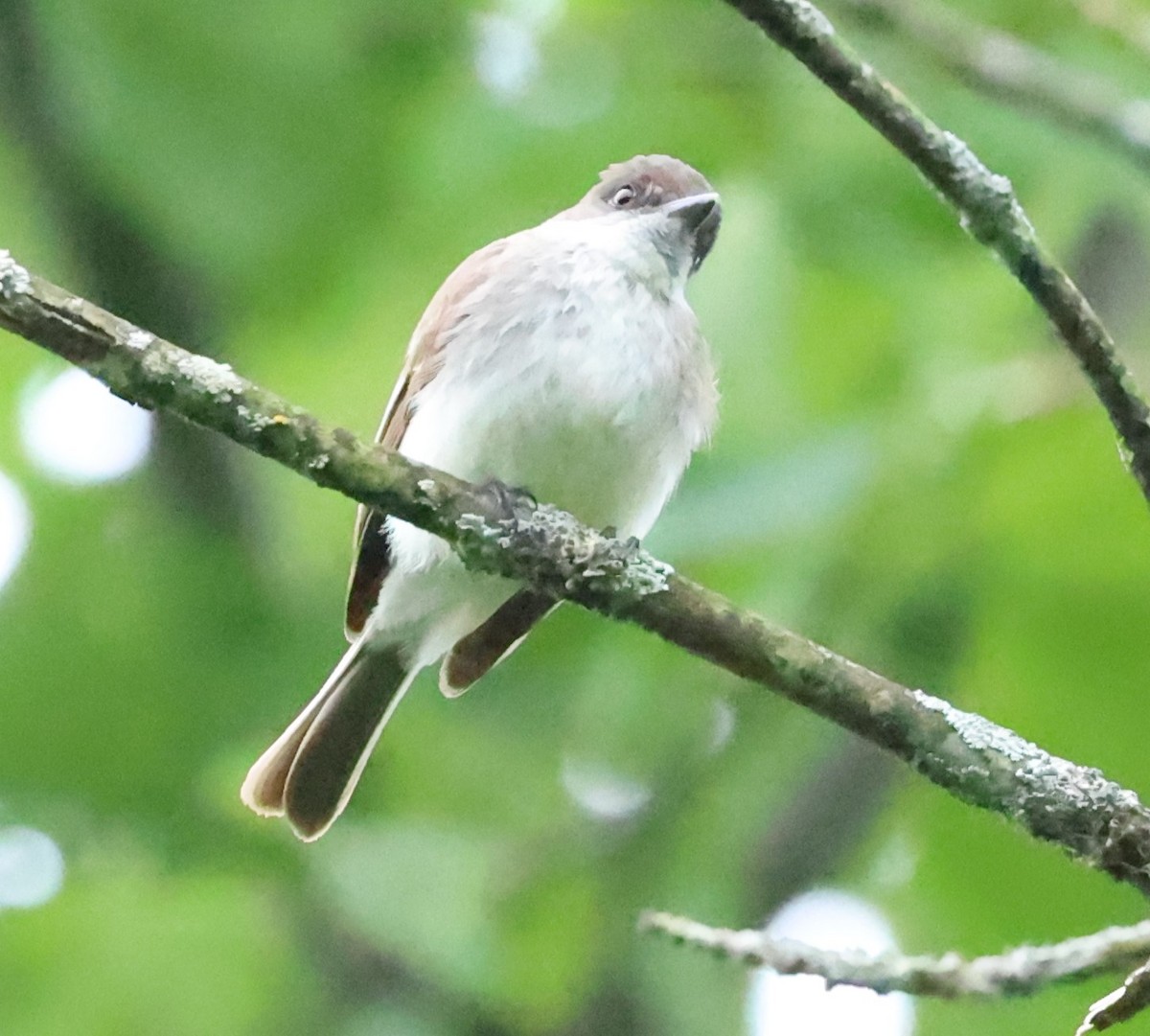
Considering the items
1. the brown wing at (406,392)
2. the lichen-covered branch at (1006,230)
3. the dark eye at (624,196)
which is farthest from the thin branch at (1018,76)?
the lichen-covered branch at (1006,230)

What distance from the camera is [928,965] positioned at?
250 cm

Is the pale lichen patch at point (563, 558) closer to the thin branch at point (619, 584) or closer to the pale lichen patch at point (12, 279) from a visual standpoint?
the thin branch at point (619, 584)

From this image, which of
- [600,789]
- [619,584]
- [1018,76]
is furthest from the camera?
[600,789]

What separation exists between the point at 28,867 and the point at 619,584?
208 centimetres

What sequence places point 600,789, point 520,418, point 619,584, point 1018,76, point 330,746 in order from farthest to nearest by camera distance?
point 600,789 → point 330,746 → point 1018,76 → point 520,418 → point 619,584

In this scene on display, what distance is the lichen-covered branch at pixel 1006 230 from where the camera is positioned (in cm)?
212

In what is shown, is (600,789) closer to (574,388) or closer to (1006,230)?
(574,388)

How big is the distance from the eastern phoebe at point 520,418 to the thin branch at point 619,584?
94cm

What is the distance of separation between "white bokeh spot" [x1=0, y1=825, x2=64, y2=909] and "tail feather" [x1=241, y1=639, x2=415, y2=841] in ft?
1.64

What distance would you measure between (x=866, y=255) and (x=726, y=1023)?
1752 mm

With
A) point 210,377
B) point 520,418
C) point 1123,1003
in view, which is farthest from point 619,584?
point 520,418

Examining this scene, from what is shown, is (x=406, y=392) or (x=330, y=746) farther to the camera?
(x=330, y=746)

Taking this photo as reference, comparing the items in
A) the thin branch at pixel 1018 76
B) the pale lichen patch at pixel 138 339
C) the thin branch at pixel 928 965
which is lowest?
the pale lichen patch at pixel 138 339

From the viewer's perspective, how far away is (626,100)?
412 cm
